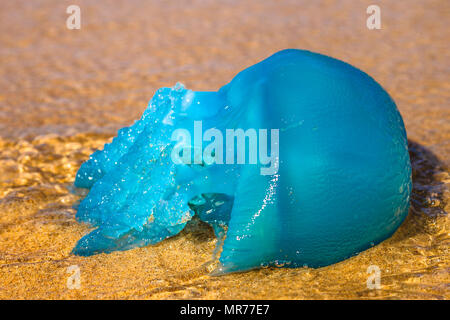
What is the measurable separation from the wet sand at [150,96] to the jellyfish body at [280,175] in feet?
0.38

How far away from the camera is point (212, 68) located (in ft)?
15.8

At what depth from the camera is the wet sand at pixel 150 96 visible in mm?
2281

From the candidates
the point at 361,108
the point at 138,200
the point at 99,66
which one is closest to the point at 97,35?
the point at 99,66

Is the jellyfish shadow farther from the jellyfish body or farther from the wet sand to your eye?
Result: the jellyfish body

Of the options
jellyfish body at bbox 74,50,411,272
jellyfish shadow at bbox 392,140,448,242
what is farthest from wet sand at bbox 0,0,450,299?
jellyfish body at bbox 74,50,411,272

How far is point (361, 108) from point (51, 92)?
3137mm

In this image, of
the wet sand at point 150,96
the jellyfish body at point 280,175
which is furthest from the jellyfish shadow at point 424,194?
the jellyfish body at point 280,175

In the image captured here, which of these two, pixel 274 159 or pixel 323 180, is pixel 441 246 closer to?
pixel 323 180

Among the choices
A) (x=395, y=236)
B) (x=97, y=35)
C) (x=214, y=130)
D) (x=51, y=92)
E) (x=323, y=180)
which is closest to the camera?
(x=323, y=180)

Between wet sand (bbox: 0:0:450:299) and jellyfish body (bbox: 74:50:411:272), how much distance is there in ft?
0.38

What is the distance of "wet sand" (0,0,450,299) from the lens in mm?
2281

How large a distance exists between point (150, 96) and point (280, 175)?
2.50 meters

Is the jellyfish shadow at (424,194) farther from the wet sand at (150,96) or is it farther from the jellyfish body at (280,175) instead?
the jellyfish body at (280,175)

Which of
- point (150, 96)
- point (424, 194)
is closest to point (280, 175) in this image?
point (424, 194)
